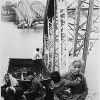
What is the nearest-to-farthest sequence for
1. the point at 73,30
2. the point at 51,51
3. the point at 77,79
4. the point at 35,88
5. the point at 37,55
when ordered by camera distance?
the point at 77,79
the point at 35,88
the point at 73,30
the point at 37,55
the point at 51,51

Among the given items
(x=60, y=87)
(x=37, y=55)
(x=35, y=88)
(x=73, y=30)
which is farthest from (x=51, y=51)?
(x=60, y=87)

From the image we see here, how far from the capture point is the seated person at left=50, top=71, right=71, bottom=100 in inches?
134

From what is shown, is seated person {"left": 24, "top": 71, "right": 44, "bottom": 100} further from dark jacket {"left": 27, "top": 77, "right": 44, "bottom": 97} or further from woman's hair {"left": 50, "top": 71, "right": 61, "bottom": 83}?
woman's hair {"left": 50, "top": 71, "right": 61, "bottom": 83}

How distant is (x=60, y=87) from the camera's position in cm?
343

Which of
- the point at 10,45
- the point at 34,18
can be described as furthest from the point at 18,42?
the point at 34,18

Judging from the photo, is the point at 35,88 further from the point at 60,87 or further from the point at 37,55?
the point at 37,55

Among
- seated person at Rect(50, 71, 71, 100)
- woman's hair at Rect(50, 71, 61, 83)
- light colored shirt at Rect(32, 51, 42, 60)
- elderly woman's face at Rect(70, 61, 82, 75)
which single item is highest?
elderly woman's face at Rect(70, 61, 82, 75)

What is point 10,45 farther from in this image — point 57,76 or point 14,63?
point 57,76

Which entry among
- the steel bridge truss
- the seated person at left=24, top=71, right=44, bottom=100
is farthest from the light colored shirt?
the seated person at left=24, top=71, right=44, bottom=100

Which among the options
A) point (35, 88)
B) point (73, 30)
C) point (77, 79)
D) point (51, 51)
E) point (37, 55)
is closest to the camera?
point (77, 79)

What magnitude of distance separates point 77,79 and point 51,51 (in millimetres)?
8037

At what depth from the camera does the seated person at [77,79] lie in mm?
3365

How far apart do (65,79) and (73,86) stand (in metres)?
0.15

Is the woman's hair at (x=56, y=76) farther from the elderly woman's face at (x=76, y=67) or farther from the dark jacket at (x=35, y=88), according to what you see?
the dark jacket at (x=35, y=88)
